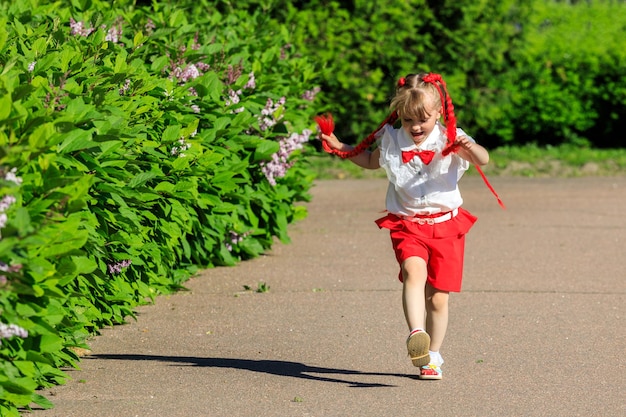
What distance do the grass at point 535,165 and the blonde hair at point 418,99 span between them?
7382 mm

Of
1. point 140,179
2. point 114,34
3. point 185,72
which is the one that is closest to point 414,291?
point 140,179

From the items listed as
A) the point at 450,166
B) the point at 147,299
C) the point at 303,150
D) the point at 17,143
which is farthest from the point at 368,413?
the point at 303,150

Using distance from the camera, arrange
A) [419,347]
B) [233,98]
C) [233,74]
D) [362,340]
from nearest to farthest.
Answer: [419,347] < [362,340] < [233,98] < [233,74]

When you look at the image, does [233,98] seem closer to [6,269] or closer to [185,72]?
[185,72]

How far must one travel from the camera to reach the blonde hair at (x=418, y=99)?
17.5ft

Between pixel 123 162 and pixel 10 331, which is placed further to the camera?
pixel 123 162

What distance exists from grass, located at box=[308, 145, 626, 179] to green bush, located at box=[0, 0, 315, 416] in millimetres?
3478

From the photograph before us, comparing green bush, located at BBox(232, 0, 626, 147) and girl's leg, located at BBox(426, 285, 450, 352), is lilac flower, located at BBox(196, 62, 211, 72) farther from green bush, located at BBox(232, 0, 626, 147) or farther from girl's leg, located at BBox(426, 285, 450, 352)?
green bush, located at BBox(232, 0, 626, 147)

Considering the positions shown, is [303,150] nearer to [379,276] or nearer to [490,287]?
[379,276]

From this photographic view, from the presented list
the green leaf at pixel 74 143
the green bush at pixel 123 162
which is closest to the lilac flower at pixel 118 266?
the green bush at pixel 123 162

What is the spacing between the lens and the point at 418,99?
17.5 feet

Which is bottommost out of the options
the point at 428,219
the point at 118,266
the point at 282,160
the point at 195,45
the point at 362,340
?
the point at 362,340

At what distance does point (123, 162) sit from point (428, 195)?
1.40 m

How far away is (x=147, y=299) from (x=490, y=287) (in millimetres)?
2135
